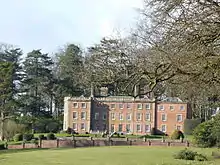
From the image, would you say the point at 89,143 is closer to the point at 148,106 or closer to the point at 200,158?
the point at 148,106

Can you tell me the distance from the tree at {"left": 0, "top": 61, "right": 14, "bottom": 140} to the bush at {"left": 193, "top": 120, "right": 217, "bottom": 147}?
1079 inches

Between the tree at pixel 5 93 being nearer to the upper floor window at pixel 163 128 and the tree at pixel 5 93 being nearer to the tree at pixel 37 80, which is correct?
the tree at pixel 37 80

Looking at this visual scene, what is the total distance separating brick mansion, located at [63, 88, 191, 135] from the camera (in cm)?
6731

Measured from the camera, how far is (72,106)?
69750 mm

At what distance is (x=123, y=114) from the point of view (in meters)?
69.8

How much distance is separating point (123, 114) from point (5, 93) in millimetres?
19289

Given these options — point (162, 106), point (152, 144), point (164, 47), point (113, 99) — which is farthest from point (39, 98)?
point (164, 47)

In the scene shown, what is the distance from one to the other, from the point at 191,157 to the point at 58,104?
4878 centimetres

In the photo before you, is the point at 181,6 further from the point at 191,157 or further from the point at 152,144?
the point at 152,144

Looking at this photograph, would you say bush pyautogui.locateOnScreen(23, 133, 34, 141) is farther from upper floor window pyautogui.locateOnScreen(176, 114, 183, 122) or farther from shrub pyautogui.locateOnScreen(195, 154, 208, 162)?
shrub pyautogui.locateOnScreen(195, 154, 208, 162)

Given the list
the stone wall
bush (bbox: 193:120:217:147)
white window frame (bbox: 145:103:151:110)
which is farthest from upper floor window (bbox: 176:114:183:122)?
bush (bbox: 193:120:217:147)

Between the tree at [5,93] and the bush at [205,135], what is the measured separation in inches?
1079

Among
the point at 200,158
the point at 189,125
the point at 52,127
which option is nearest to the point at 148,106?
the point at 189,125

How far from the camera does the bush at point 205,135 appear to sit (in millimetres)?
37781
